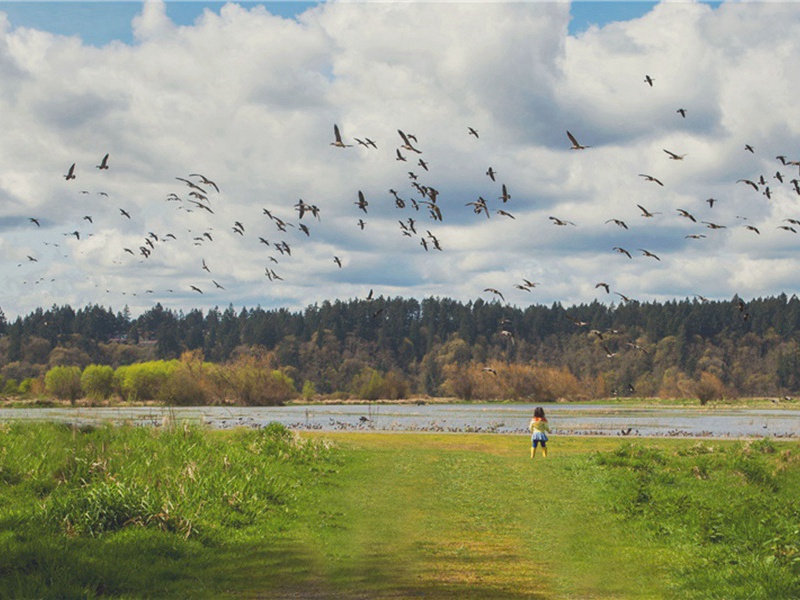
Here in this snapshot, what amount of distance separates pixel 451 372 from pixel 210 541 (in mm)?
125161

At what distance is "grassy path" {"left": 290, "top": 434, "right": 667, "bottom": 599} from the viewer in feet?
38.9

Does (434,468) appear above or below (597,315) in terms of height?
below

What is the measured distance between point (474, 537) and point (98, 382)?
352ft

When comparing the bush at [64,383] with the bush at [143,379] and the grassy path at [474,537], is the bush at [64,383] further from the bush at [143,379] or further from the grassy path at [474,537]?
the grassy path at [474,537]

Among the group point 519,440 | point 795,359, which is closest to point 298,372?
point 795,359

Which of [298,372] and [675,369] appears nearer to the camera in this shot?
[675,369]

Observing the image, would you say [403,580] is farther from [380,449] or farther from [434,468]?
[380,449]

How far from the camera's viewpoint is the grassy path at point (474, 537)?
11.9 metres

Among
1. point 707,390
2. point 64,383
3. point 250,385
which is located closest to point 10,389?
point 64,383

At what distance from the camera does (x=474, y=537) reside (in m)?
15.0

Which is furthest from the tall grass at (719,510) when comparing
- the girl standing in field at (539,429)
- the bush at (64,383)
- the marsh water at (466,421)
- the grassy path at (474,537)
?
the bush at (64,383)

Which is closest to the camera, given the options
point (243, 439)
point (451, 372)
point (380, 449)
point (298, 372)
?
point (243, 439)

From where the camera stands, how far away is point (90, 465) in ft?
57.9

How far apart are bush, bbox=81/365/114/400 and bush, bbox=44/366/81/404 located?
1.15m
